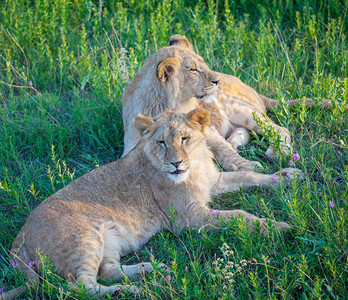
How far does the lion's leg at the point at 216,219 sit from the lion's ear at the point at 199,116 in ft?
2.43

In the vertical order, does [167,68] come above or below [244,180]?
above

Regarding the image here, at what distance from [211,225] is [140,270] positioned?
2.04 ft

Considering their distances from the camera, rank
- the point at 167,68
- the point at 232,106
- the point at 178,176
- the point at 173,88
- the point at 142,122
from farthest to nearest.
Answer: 1. the point at 232,106
2. the point at 173,88
3. the point at 167,68
4. the point at 142,122
5. the point at 178,176

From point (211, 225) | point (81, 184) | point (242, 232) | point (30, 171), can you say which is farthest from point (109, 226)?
point (30, 171)

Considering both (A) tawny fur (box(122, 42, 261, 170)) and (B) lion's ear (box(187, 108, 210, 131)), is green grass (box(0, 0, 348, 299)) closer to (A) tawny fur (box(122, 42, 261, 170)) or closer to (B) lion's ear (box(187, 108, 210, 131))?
(A) tawny fur (box(122, 42, 261, 170))

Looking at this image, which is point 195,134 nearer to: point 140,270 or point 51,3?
point 140,270

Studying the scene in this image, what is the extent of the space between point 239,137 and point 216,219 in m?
1.63

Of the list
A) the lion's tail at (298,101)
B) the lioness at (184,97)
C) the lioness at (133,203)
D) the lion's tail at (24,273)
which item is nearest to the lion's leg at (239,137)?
the lioness at (184,97)

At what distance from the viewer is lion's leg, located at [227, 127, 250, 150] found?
5.23 meters

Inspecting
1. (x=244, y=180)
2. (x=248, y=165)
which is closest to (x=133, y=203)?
(x=244, y=180)

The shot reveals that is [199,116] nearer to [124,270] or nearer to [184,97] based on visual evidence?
[184,97]

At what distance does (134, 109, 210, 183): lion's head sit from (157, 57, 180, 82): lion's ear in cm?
77

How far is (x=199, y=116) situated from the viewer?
414 centimetres

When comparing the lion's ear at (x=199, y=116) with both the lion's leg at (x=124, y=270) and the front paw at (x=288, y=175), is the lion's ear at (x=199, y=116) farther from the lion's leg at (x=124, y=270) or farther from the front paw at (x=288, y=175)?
the lion's leg at (x=124, y=270)
